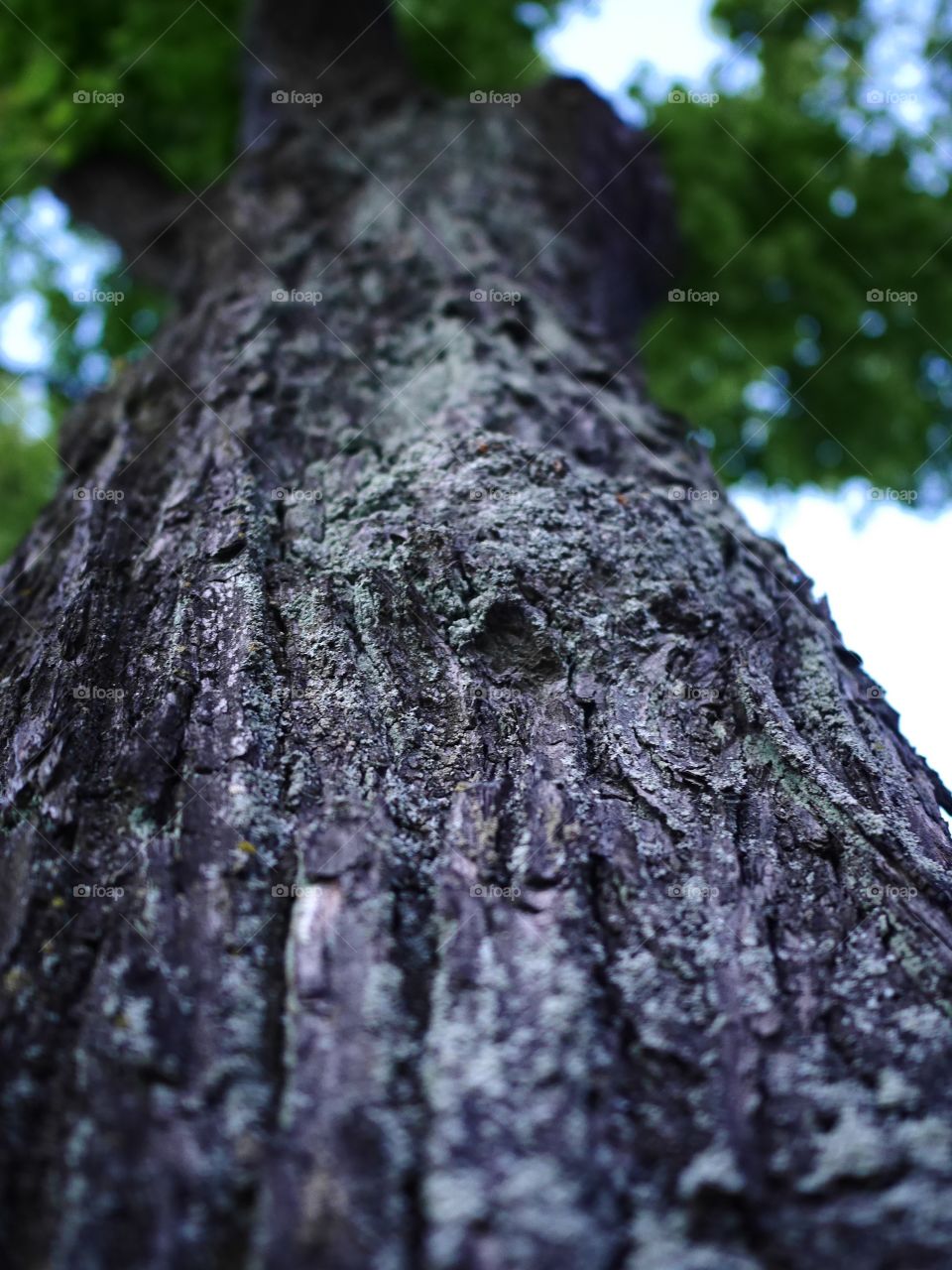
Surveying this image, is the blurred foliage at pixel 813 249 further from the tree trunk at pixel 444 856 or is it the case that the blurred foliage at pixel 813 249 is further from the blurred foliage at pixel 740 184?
the tree trunk at pixel 444 856

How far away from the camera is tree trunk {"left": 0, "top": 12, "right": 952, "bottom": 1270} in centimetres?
129

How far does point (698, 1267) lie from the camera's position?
4.03ft

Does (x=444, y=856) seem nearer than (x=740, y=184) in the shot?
Yes

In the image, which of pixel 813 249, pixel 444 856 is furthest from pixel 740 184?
pixel 444 856

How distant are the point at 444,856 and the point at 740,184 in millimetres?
Result: 5740

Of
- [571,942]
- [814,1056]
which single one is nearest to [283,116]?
[571,942]

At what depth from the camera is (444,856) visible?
181cm

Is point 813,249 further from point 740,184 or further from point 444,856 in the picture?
point 444,856

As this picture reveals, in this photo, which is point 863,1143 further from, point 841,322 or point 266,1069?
point 841,322

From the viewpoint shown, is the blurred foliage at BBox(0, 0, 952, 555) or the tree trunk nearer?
the tree trunk

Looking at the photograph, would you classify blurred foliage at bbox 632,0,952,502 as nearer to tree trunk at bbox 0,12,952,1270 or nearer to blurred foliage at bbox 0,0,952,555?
blurred foliage at bbox 0,0,952,555

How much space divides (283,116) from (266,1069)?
190 inches

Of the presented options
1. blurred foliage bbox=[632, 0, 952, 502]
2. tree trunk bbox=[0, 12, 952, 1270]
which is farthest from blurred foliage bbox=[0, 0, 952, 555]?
tree trunk bbox=[0, 12, 952, 1270]

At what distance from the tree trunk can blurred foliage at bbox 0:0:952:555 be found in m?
3.50
